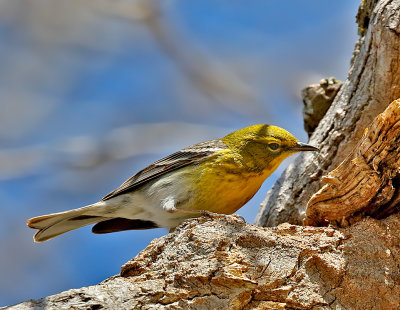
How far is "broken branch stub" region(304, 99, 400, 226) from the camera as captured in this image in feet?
12.0

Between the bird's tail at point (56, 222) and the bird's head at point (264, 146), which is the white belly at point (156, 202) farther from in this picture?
the bird's head at point (264, 146)

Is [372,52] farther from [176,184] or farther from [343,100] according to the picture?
[176,184]

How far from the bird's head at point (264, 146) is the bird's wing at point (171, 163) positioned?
6.5 inches

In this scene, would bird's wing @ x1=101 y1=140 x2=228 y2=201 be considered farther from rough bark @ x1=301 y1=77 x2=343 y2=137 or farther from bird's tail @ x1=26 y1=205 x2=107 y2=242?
rough bark @ x1=301 y1=77 x2=343 y2=137

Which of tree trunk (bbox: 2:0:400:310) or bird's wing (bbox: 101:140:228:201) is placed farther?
bird's wing (bbox: 101:140:228:201)

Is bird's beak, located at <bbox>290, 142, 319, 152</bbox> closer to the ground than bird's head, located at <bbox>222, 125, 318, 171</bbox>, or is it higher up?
closer to the ground

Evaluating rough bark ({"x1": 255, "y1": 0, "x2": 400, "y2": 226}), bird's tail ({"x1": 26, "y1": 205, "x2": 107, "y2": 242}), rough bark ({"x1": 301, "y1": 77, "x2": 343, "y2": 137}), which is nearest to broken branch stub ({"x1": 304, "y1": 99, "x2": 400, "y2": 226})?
rough bark ({"x1": 255, "y1": 0, "x2": 400, "y2": 226})

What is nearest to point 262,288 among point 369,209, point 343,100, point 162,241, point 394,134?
point 162,241

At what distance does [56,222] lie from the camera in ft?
16.8

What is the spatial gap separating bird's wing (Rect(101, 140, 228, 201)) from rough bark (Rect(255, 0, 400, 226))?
755 millimetres

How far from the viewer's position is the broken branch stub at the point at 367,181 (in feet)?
12.0

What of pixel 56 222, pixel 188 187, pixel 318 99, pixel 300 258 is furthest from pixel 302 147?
pixel 56 222

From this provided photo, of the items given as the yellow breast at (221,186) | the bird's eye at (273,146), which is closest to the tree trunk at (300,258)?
the yellow breast at (221,186)

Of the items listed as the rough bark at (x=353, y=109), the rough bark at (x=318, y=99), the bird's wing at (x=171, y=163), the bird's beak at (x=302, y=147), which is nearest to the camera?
the rough bark at (x=353, y=109)
